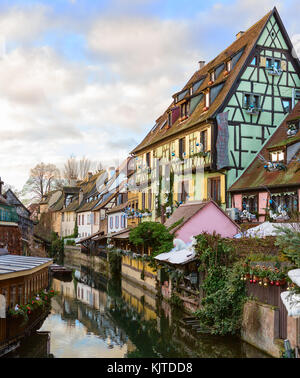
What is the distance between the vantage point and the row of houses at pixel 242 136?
1945 centimetres

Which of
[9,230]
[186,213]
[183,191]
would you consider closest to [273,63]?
[183,191]

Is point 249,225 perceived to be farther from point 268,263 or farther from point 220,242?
point 268,263

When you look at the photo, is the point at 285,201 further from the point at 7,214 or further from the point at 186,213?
the point at 7,214

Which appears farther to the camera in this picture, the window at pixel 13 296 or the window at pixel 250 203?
the window at pixel 250 203

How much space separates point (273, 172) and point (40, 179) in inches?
1793

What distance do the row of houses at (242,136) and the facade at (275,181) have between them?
0.04 meters

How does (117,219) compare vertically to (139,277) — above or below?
above

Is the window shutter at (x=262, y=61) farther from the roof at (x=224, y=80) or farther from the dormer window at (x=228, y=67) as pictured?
the dormer window at (x=228, y=67)

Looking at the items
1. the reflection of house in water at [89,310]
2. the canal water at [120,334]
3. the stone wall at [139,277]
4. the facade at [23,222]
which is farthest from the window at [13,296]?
the facade at [23,222]

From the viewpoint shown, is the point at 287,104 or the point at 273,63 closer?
the point at 273,63

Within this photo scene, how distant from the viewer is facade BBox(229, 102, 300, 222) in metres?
18.0

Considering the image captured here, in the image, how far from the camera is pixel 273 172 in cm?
1961

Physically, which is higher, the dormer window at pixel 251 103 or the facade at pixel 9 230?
the dormer window at pixel 251 103
